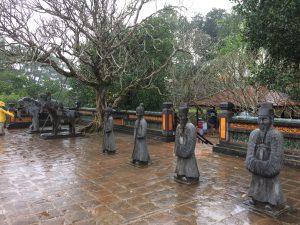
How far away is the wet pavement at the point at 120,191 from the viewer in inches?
172

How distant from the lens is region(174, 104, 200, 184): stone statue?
589 centimetres

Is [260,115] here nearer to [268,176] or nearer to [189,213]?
[268,176]

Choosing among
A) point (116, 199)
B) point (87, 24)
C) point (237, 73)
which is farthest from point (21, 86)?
point (116, 199)

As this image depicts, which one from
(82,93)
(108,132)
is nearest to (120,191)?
(108,132)

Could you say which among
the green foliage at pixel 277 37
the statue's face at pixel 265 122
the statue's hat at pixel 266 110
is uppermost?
the green foliage at pixel 277 37

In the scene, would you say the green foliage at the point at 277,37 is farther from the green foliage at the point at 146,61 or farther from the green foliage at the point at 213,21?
the green foliage at the point at 213,21

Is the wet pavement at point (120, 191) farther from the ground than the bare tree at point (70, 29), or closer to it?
closer to it

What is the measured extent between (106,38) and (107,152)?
5.45 metres

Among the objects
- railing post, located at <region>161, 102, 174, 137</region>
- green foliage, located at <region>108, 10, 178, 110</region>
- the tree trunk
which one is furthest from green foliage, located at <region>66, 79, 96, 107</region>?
railing post, located at <region>161, 102, 174, 137</region>

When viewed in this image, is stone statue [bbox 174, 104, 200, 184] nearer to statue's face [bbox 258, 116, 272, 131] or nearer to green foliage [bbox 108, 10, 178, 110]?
statue's face [bbox 258, 116, 272, 131]

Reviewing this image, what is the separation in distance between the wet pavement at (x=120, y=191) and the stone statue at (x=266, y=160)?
32cm

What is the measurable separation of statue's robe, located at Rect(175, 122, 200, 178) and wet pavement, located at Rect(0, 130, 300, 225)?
308 mm

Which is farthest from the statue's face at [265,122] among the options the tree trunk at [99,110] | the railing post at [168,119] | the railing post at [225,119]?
the tree trunk at [99,110]

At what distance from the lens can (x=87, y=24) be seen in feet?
39.1
